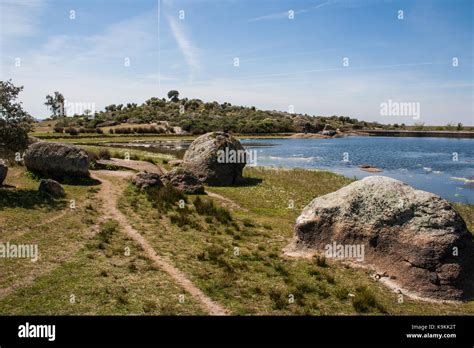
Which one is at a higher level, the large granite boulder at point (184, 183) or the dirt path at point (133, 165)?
the dirt path at point (133, 165)

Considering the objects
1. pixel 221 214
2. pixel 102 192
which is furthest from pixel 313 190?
pixel 102 192

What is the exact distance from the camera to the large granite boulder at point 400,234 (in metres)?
17.3

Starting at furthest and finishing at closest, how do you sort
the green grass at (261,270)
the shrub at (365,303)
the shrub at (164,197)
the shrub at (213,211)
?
the shrub at (164,197) < the shrub at (213,211) < the green grass at (261,270) < the shrub at (365,303)

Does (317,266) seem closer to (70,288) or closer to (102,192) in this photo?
(70,288)

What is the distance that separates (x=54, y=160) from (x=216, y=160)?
15.6 meters

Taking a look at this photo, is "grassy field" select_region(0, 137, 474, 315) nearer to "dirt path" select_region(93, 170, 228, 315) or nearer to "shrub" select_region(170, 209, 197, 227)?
"shrub" select_region(170, 209, 197, 227)

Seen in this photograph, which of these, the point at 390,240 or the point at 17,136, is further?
the point at 17,136

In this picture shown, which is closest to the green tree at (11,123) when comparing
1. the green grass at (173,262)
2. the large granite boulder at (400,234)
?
the green grass at (173,262)

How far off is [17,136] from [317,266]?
24.4 meters

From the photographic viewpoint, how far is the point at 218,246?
72.8ft

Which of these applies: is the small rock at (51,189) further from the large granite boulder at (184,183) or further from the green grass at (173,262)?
the large granite boulder at (184,183)

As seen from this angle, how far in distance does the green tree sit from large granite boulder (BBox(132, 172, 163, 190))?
974cm

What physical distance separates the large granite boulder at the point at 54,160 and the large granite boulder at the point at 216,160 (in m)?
11.8

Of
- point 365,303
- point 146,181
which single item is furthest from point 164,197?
point 365,303
